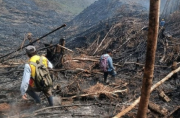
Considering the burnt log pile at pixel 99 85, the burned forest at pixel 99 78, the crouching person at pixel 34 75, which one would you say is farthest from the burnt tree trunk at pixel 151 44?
the crouching person at pixel 34 75

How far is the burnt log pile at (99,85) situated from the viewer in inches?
181

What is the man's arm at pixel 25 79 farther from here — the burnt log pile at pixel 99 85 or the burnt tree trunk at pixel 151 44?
the burnt tree trunk at pixel 151 44

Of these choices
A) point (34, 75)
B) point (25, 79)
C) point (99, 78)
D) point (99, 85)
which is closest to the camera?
point (25, 79)

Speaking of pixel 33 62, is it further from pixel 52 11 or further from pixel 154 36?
pixel 52 11

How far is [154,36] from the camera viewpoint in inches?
78.2

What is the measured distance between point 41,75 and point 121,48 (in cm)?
800

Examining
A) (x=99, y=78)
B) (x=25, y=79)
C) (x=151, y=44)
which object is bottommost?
(x=99, y=78)

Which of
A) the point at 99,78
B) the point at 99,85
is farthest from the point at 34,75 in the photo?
the point at 99,78

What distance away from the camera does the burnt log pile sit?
15.1 ft

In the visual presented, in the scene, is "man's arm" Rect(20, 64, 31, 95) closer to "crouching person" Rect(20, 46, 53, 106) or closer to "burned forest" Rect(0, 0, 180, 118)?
"crouching person" Rect(20, 46, 53, 106)

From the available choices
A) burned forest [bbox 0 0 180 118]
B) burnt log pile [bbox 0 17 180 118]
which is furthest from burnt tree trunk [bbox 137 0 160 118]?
burnt log pile [bbox 0 17 180 118]

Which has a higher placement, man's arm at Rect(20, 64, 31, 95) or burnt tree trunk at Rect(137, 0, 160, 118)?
burnt tree trunk at Rect(137, 0, 160, 118)

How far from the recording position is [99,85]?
602 cm

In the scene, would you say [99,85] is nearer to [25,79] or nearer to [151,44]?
[25,79]
